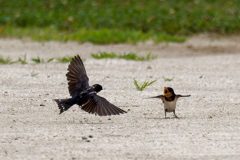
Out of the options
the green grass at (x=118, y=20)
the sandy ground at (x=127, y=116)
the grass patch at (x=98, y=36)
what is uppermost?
the green grass at (x=118, y=20)

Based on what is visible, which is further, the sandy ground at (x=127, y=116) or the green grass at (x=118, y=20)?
the green grass at (x=118, y=20)

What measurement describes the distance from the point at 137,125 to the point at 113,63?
3911 millimetres

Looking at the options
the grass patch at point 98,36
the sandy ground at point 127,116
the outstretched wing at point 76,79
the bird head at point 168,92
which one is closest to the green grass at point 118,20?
the grass patch at point 98,36

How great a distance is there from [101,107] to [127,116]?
487 millimetres

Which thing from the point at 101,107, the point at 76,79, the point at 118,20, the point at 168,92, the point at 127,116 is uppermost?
the point at 118,20

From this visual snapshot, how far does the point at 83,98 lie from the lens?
4.93 meters

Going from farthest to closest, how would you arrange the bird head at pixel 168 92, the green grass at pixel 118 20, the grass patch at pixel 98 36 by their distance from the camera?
the green grass at pixel 118 20, the grass patch at pixel 98 36, the bird head at pixel 168 92

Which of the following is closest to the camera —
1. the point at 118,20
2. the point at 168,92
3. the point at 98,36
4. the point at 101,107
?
the point at 101,107

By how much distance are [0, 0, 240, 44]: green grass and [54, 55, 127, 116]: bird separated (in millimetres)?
6513

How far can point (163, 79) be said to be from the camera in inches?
288

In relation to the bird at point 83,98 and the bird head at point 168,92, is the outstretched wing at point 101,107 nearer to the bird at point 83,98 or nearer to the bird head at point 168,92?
the bird at point 83,98

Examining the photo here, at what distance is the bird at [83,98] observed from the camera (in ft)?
15.8

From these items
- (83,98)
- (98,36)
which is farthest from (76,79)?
(98,36)

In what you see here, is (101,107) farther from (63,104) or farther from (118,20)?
(118,20)
